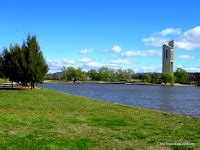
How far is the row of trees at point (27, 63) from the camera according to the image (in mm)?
54719

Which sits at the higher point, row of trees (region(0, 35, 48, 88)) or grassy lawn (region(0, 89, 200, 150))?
row of trees (region(0, 35, 48, 88))

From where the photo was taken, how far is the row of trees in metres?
54.7

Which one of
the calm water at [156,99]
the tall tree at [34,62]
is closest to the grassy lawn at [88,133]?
the calm water at [156,99]

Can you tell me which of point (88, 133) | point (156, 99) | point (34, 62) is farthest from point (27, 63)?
point (88, 133)

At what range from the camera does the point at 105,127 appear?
13.7m

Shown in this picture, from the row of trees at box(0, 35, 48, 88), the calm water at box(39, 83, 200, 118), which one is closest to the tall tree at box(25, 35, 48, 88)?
the row of trees at box(0, 35, 48, 88)

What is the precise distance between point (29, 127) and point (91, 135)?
2677 mm

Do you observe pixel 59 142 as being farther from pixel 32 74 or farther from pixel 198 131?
pixel 32 74

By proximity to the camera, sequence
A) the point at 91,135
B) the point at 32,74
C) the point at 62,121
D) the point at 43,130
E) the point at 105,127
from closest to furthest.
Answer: the point at 91,135, the point at 43,130, the point at 105,127, the point at 62,121, the point at 32,74

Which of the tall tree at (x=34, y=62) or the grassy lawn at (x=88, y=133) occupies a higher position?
the tall tree at (x=34, y=62)

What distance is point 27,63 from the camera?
55.0 metres

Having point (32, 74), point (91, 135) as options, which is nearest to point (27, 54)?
point (32, 74)

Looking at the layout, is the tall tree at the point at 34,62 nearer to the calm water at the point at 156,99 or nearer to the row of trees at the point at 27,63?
the row of trees at the point at 27,63

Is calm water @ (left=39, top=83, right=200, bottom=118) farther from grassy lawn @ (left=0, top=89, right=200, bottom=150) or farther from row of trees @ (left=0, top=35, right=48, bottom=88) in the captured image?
grassy lawn @ (left=0, top=89, right=200, bottom=150)
